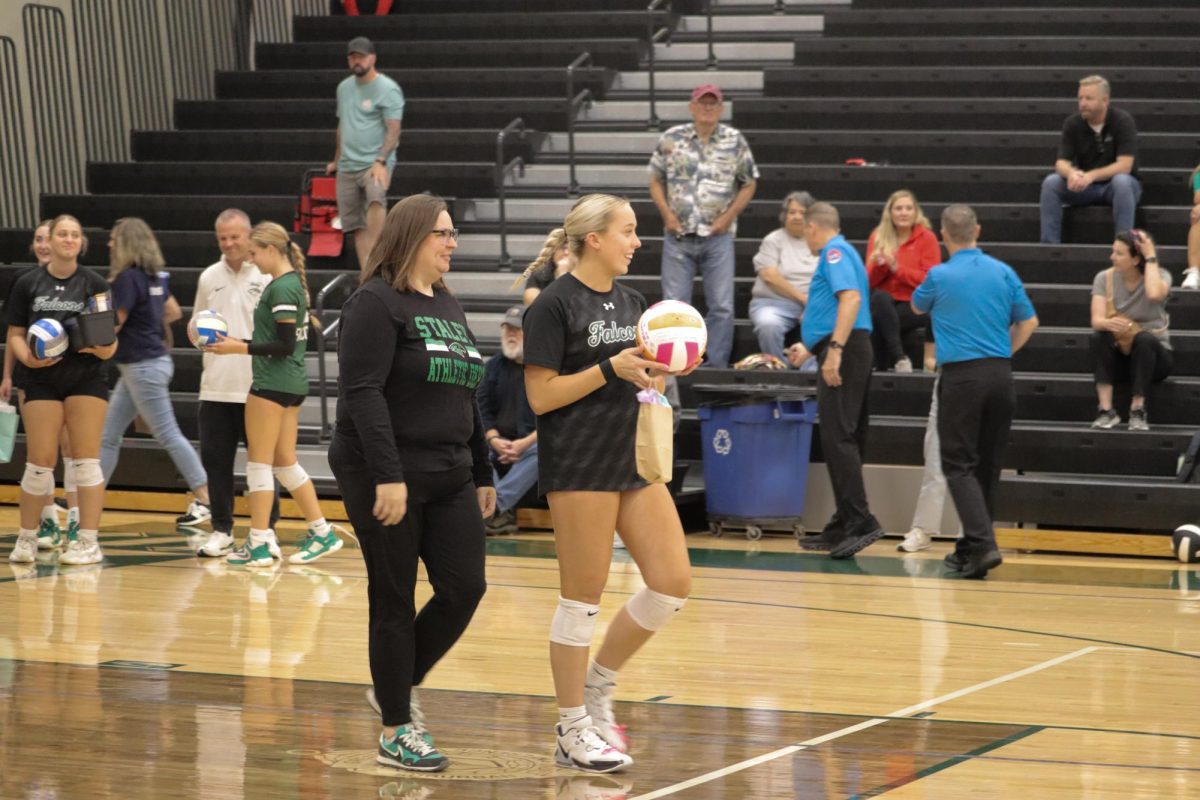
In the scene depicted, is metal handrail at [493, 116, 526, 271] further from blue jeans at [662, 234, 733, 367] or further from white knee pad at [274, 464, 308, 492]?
white knee pad at [274, 464, 308, 492]

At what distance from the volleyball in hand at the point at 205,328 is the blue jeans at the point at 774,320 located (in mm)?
4198

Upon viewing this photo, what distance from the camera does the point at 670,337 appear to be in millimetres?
4762

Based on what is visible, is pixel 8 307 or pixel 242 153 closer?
pixel 8 307

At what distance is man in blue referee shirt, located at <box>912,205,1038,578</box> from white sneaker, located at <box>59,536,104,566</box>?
448 cm

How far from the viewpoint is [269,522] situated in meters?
9.50

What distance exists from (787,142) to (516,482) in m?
4.38

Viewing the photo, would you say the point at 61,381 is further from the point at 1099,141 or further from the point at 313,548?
the point at 1099,141

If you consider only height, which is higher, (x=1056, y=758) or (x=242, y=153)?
(x=242, y=153)

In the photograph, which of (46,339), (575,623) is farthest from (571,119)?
(575,623)

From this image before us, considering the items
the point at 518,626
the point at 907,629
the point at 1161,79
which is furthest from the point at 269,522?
the point at 1161,79

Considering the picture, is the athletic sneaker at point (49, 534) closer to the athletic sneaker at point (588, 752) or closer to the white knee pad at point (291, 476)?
the white knee pad at point (291, 476)

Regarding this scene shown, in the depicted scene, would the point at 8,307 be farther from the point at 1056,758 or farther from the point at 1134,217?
the point at 1134,217

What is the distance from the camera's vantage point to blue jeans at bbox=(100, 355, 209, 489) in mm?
9820

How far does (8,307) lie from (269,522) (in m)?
1.78
